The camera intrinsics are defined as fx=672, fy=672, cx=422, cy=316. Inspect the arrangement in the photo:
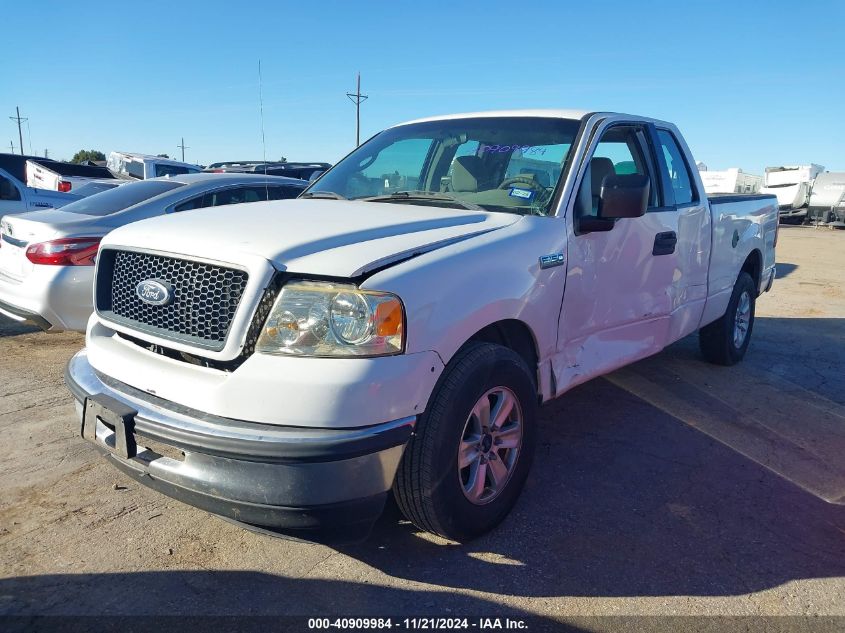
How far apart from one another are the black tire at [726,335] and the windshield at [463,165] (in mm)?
2815

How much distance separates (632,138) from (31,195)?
301 inches

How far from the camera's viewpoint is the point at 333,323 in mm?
2350

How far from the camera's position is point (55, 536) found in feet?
9.55

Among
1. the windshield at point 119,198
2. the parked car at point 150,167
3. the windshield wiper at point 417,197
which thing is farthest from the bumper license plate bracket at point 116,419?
the parked car at point 150,167

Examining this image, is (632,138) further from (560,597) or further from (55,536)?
(55,536)

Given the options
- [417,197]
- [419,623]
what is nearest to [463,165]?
[417,197]

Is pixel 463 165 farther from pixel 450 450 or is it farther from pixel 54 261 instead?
pixel 54 261

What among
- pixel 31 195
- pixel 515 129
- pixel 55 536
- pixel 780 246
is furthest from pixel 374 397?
pixel 780 246

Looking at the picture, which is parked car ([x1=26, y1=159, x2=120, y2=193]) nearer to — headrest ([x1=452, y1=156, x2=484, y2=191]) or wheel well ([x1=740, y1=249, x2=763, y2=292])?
headrest ([x1=452, y1=156, x2=484, y2=191])

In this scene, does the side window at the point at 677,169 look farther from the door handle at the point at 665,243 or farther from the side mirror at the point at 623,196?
the side mirror at the point at 623,196

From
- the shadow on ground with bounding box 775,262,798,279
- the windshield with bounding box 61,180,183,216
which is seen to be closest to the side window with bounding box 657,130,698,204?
the windshield with bounding box 61,180,183,216

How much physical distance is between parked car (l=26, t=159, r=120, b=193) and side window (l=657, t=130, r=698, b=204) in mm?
12058

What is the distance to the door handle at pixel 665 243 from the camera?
13.7 feet

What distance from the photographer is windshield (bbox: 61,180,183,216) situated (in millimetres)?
5762
